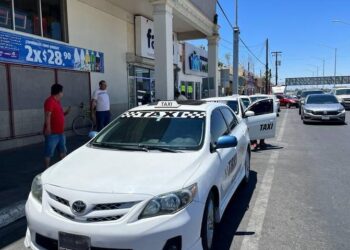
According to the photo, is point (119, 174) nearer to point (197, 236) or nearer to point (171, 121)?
point (197, 236)

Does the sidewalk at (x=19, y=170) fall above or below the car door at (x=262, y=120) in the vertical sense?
below

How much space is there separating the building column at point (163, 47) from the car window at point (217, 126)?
25.3ft

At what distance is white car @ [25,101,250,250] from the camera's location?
286cm

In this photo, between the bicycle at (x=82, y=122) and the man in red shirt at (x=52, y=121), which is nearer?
the man in red shirt at (x=52, y=121)

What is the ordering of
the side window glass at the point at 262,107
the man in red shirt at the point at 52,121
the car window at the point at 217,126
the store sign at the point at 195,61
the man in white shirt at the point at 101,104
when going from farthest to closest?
the store sign at the point at 195,61, the man in white shirt at the point at 101,104, the side window glass at the point at 262,107, the man in red shirt at the point at 52,121, the car window at the point at 217,126

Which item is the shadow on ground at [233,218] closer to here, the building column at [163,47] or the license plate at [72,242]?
the license plate at [72,242]

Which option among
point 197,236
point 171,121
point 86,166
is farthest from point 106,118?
point 197,236

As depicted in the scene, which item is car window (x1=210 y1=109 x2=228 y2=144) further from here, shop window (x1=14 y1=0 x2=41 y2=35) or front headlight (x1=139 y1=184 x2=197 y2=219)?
shop window (x1=14 y1=0 x2=41 y2=35)

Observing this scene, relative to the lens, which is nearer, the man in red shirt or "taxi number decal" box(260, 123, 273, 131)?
the man in red shirt

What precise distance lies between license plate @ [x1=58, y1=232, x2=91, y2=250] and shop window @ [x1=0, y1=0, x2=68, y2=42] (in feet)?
26.8

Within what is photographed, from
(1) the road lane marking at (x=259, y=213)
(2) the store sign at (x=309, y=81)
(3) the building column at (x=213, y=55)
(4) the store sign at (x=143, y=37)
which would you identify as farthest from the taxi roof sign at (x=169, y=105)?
(2) the store sign at (x=309, y=81)

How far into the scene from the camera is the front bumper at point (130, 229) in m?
2.80

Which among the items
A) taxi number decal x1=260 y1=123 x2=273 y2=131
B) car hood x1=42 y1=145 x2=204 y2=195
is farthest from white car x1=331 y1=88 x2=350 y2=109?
car hood x1=42 y1=145 x2=204 y2=195

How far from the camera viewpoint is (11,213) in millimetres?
4812
